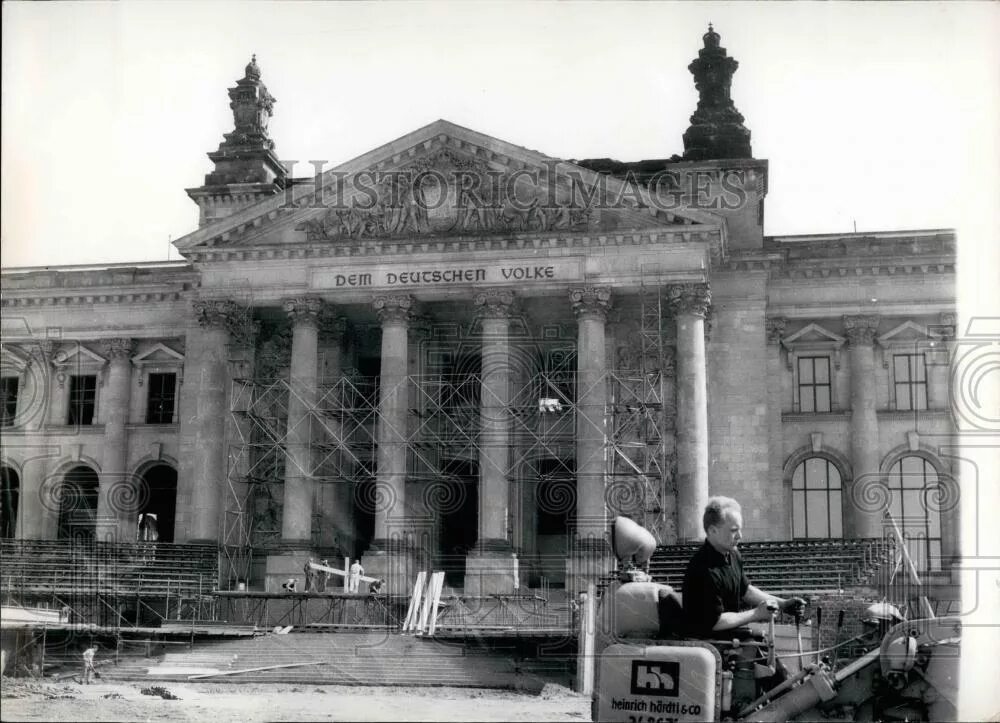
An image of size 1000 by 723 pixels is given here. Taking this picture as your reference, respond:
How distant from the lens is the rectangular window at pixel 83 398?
142 feet

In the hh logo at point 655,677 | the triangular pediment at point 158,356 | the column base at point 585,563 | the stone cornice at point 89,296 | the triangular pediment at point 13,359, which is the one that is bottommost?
the hh logo at point 655,677

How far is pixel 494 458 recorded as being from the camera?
1385 inches

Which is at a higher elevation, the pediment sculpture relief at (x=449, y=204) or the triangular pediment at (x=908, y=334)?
the pediment sculpture relief at (x=449, y=204)

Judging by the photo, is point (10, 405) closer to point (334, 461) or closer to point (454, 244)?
point (334, 461)

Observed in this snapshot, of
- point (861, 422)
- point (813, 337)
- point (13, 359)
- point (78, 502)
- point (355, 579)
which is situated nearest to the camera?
point (355, 579)

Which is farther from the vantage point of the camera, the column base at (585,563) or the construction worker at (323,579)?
the construction worker at (323,579)

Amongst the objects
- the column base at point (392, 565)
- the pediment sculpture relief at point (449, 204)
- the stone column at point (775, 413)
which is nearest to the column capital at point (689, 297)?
the pediment sculpture relief at point (449, 204)

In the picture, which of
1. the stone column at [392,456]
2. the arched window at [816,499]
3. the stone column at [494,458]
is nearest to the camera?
the stone column at [494,458]

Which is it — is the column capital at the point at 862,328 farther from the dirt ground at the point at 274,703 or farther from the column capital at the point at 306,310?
the dirt ground at the point at 274,703

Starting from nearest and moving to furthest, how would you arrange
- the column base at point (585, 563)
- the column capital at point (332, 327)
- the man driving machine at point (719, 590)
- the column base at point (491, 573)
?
the man driving machine at point (719, 590) → the column base at point (585, 563) → the column base at point (491, 573) → the column capital at point (332, 327)

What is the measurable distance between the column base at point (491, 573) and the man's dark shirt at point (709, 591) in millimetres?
23296

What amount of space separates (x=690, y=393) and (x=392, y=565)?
9.54 metres

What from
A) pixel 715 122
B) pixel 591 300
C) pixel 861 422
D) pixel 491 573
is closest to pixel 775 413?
pixel 861 422

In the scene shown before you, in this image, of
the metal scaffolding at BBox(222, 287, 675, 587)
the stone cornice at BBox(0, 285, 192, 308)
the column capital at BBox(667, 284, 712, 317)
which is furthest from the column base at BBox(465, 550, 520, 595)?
the stone cornice at BBox(0, 285, 192, 308)
